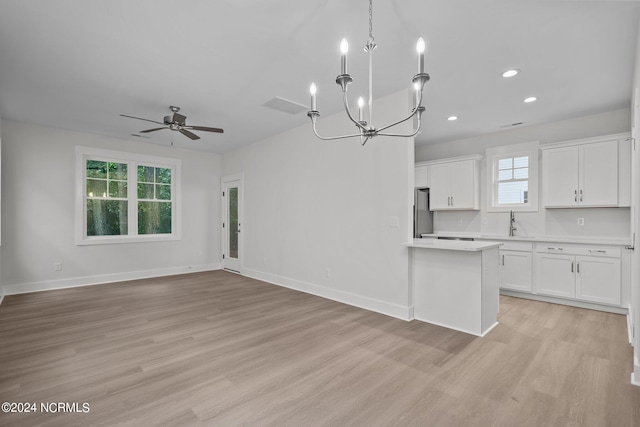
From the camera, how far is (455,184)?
221 inches

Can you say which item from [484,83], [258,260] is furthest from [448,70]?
[258,260]

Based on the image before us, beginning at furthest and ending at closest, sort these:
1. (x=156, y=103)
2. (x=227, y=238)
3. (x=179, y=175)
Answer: (x=227, y=238) → (x=179, y=175) → (x=156, y=103)

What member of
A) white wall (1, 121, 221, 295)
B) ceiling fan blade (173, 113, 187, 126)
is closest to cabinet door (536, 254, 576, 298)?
ceiling fan blade (173, 113, 187, 126)

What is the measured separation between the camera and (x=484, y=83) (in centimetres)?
339

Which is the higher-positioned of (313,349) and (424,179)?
(424,179)

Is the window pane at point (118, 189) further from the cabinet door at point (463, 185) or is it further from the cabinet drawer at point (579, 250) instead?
the cabinet drawer at point (579, 250)

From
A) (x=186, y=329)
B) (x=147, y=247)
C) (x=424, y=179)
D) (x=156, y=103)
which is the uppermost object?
(x=156, y=103)

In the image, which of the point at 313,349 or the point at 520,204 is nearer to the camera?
the point at 313,349

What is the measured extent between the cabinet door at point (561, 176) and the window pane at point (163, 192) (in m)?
7.02

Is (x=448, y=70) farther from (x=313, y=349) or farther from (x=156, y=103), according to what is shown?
(x=156, y=103)

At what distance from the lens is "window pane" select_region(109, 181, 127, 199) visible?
5789mm

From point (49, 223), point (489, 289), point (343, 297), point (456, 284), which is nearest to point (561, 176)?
point (489, 289)

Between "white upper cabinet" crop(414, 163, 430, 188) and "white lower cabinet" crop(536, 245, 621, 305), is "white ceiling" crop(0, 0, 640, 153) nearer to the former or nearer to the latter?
"white upper cabinet" crop(414, 163, 430, 188)

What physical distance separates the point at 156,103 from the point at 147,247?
131 inches
